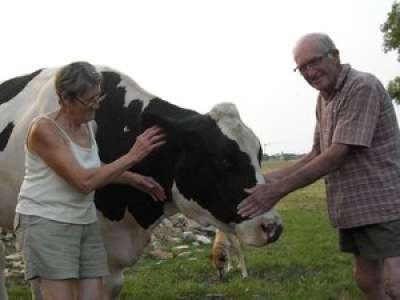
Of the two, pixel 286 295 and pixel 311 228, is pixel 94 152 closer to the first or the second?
pixel 286 295

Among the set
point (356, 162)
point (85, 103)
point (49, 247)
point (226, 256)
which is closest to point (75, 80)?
point (85, 103)

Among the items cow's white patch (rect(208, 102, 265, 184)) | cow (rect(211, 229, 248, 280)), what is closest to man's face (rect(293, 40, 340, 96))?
cow's white patch (rect(208, 102, 265, 184))

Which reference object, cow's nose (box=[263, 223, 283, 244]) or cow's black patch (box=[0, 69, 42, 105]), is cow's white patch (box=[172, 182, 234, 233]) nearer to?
cow's nose (box=[263, 223, 283, 244])

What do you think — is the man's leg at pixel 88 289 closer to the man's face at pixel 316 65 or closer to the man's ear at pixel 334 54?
the man's face at pixel 316 65

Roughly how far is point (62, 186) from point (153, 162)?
1.38 metres

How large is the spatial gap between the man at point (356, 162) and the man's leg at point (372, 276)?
0.23 metres

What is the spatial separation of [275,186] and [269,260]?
6.59m

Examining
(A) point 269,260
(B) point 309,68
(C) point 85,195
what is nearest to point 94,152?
(C) point 85,195

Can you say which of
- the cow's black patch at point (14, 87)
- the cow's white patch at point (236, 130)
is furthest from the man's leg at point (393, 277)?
the cow's black patch at point (14, 87)

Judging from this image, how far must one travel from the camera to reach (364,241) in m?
4.64

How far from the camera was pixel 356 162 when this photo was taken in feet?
14.9

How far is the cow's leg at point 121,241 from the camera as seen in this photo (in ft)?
18.2

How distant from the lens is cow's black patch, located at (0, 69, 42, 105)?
6.37 m

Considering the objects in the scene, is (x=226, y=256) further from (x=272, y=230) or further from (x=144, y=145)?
(x=144, y=145)
